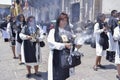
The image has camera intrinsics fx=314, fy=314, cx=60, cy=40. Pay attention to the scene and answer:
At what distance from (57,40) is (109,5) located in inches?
622

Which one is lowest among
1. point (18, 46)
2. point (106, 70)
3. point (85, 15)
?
point (106, 70)

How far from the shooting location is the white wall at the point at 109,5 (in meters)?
20.5

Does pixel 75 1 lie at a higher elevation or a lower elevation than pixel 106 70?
higher

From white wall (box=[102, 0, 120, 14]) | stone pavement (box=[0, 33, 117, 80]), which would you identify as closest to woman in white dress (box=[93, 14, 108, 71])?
stone pavement (box=[0, 33, 117, 80])

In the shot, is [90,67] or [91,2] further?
[91,2]

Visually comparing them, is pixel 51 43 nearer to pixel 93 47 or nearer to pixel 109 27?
pixel 109 27

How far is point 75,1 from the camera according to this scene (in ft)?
89.8

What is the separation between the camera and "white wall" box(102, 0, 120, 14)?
67.2 ft

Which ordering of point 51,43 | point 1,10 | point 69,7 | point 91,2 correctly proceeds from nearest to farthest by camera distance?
point 51,43 < point 91,2 < point 69,7 < point 1,10

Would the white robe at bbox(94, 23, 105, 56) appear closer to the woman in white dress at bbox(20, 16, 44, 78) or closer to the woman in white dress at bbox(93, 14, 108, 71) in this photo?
the woman in white dress at bbox(93, 14, 108, 71)

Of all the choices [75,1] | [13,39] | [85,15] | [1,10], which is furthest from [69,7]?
[13,39]

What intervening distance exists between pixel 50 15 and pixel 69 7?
807cm

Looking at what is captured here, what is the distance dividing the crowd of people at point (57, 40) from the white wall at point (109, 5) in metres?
10.4

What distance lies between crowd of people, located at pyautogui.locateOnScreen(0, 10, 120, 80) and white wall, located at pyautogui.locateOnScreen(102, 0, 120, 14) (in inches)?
409
